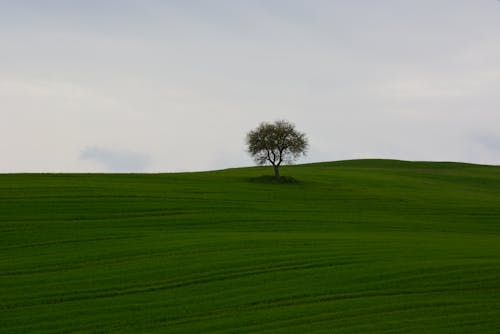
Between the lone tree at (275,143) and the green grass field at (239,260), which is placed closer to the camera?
the green grass field at (239,260)

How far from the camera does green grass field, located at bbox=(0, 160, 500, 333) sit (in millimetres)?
19312

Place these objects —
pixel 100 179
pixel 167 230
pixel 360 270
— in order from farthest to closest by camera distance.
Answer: pixel 100 179 → pixel 167 230 → pixel 360 270

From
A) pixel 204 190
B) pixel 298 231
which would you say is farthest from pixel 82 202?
pixel 298 231

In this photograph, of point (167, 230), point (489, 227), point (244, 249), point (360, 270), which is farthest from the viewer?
point (489, 227)

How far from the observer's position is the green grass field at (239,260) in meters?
19.3

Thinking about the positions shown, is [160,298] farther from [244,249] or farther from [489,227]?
[489,227]

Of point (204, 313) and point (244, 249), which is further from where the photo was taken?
point (244, 249)

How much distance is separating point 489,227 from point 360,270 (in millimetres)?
17885

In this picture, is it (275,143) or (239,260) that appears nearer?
(239,260)

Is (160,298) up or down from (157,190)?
down

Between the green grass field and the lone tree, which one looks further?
the lone tree

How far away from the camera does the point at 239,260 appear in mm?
25750

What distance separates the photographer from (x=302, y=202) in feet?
148

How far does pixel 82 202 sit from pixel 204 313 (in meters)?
21.7
